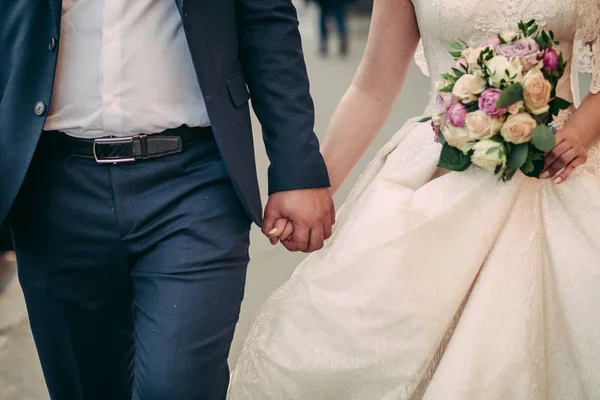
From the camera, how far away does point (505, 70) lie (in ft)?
6.08

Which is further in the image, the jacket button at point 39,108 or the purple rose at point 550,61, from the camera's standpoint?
the purple rose at point 550,61

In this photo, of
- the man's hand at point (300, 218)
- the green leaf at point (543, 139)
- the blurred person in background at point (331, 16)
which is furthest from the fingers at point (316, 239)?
the blurred person in background at point (331, 16)

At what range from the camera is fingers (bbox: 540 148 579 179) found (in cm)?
186

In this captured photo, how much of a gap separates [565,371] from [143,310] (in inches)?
37.0

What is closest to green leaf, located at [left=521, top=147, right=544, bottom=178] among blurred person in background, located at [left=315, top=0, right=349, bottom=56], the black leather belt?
the black leather belt

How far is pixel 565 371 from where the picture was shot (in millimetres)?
1818

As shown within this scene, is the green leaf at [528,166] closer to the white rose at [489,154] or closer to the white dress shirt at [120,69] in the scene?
the white rose at [489,154]

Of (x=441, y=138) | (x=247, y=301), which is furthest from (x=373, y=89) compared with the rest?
(x=247, y=301)

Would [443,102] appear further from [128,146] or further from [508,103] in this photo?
[128,146]

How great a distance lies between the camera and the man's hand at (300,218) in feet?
6.29

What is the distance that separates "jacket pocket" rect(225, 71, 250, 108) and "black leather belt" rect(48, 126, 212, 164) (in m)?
0.12

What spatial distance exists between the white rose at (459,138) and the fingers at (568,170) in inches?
8.2

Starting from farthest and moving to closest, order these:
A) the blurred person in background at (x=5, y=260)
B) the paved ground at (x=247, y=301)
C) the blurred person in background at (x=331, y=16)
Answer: the blurred person in background at (x=331, y=16) < the blurred person in background at (x=5, y=260) < the paved ground at (x=247, y=301)

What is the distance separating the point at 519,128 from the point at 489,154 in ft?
0.28
